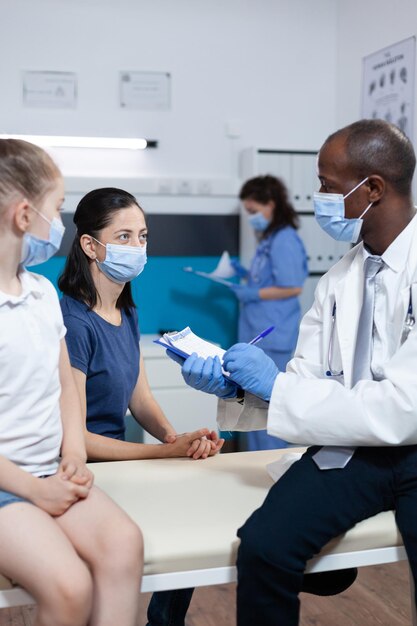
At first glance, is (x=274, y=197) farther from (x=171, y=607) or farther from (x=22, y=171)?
(x=22, y=171)

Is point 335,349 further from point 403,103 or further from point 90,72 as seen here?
point 90,72

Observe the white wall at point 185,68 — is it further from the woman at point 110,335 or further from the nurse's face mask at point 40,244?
the nurse's face mask at point 40,244

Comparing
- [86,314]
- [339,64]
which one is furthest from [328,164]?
[339,64]

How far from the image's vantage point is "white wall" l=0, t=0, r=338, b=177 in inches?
157

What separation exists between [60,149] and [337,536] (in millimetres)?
3093

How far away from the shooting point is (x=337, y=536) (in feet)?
4.68

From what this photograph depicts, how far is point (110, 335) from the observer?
1873 mm

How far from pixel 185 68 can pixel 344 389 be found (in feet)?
10.3

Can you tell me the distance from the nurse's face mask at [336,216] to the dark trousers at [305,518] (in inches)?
18.6

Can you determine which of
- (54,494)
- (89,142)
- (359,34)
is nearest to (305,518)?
(54,494)

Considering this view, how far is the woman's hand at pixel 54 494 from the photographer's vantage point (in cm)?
131

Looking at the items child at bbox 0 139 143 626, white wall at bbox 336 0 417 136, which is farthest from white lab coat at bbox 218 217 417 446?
white wall at bbox 336 0 417 136

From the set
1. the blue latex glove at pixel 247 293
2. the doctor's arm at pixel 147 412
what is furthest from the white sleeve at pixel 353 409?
the blue latex glove at pixel 247 293

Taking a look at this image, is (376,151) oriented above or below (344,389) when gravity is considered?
above
